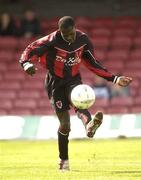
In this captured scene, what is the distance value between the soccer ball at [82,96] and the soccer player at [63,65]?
0.29m

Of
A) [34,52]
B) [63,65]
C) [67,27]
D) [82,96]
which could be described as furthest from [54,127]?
[67,27]

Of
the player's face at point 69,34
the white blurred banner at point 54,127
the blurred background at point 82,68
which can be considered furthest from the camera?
the blurred background at point 82,68

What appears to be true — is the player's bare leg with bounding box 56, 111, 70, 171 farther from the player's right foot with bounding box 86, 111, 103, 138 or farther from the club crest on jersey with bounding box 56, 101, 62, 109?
the player's right foot with bounding box 86, 111, 103, 138

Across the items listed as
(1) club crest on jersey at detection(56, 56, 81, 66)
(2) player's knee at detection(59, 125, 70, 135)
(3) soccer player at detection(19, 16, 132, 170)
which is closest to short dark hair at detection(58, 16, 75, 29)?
(3) soccer player at detection(19, 16, 132, 170)

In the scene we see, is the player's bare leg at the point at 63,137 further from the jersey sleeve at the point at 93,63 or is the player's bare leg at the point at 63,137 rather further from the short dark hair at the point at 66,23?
the short dark hair at the point at 66,23

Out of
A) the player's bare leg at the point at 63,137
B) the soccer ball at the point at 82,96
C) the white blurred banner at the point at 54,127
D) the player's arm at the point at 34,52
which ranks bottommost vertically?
the white blurred banner at the point at 54,127

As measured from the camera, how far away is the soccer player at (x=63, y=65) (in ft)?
36.1

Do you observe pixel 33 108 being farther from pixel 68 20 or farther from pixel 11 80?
pixel 68 20

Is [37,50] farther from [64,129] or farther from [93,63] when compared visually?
[64,129]

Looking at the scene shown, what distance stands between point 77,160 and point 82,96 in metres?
2.71

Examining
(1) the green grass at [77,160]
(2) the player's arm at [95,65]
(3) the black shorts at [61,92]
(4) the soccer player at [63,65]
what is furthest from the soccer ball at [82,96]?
(1) the green grass at [77,160]

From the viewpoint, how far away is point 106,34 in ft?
80.6

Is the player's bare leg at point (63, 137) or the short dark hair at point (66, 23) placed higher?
the short dark hair at point (66, 23)

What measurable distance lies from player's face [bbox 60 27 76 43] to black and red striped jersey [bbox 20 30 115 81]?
8.2 inches
